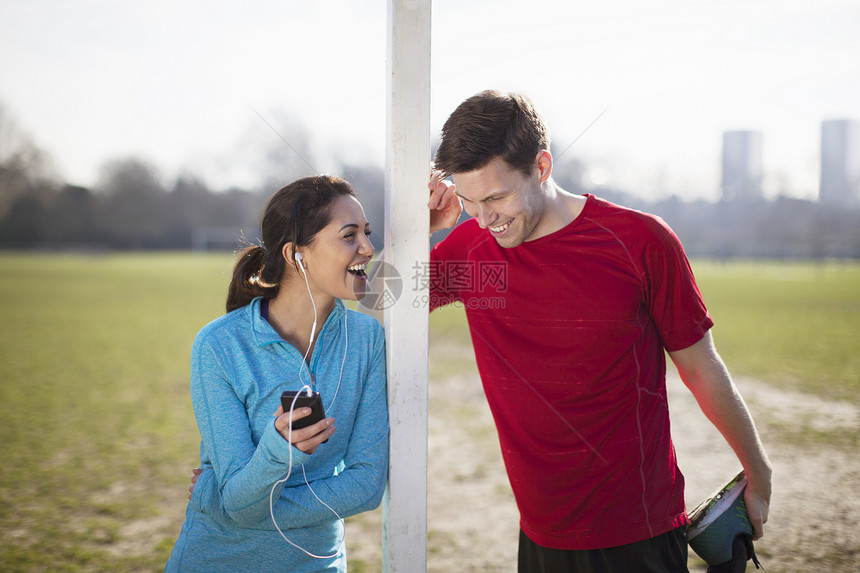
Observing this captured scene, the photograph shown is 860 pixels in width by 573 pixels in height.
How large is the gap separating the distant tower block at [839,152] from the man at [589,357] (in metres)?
45.5

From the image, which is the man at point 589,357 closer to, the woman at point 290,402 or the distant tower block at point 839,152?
the woman at point 290,402

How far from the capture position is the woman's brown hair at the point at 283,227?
73.7 inches

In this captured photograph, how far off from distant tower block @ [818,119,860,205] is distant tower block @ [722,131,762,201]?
5.51 meters

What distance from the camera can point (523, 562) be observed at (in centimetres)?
198

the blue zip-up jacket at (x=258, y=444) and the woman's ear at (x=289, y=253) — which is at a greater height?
the woman's ear at (x=289, y=253)

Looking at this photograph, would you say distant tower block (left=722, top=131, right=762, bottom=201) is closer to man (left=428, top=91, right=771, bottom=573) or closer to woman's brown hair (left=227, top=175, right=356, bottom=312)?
man (left=428, top=91, right=771, bottom=573)

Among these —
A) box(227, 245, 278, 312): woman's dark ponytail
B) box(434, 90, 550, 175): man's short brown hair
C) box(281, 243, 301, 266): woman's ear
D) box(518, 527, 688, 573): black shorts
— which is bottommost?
box(518, 527, 688, 573): black shorts

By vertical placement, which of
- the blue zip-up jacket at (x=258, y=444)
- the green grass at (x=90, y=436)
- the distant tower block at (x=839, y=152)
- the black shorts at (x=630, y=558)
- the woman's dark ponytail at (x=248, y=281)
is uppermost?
the distant tower block at (x=839, y=152)

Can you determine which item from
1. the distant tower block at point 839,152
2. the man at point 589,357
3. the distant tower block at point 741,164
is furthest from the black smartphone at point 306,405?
the distant tower block at point 741,164

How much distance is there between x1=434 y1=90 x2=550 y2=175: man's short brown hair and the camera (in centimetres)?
178

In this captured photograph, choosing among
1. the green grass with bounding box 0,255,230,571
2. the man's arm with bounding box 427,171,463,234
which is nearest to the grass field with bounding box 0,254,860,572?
the green grass with bounding box 0,255,230,571

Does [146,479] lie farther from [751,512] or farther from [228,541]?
[751,512]

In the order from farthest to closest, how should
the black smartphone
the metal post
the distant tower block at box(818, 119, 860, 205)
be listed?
the distant tower block at box(818, 119, 860, 205) → the metal post → the black smartphone

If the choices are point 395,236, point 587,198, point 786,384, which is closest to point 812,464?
point 786,384
